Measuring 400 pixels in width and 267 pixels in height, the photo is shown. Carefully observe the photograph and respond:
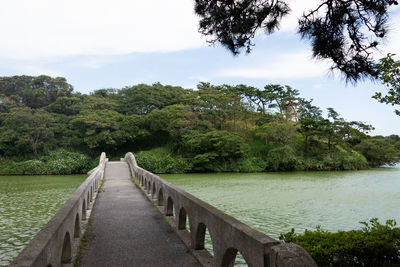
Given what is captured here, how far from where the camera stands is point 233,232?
334 cm

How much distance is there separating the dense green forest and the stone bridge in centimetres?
2227

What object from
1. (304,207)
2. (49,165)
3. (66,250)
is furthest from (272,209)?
(49,165)

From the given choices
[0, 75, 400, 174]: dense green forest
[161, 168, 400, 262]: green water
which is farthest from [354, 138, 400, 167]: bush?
[161, 168, 400, 262]: green water

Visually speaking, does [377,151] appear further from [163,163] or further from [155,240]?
[155,240]

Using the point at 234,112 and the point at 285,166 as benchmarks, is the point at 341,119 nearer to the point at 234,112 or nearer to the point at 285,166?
the point at 285,166

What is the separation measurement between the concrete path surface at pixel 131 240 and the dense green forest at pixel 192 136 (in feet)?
70.4

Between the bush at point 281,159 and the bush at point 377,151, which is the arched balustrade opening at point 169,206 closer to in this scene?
the bush at point 281,159

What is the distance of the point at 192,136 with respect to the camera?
30094 millimetres

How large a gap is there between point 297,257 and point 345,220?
765 centimetres

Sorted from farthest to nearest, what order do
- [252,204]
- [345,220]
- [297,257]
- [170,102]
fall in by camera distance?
1. [170,102]
2. [252,204]
3. [345,220]
4. [297,257]

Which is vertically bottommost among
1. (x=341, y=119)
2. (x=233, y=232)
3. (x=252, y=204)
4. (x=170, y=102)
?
(x=252, y=204)

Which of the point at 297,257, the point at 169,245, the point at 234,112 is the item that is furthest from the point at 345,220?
the point at 234,112

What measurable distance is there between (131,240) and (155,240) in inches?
17.1

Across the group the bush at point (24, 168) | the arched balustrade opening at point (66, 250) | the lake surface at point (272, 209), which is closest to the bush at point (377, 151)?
the lake surface at point (272, 209)
